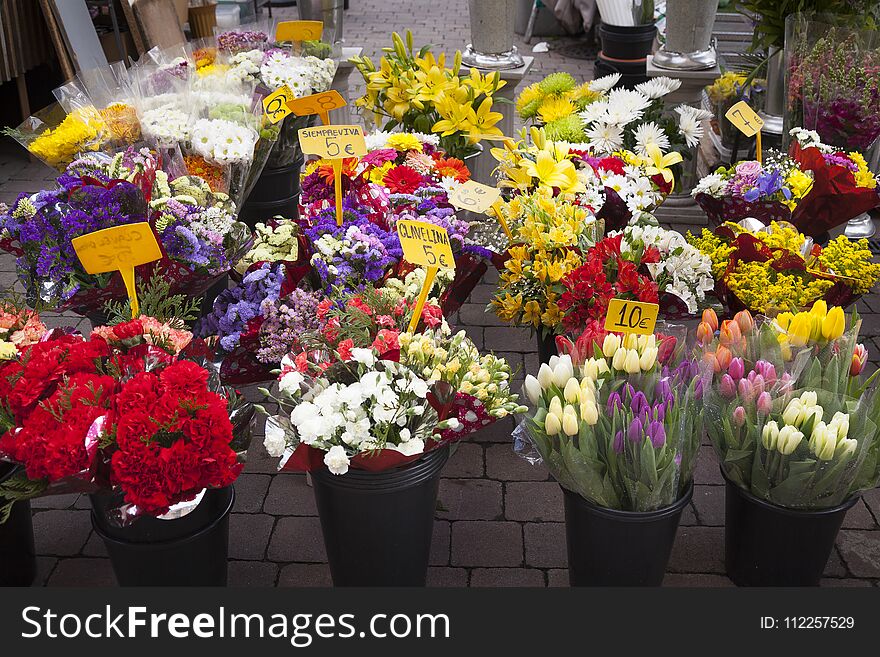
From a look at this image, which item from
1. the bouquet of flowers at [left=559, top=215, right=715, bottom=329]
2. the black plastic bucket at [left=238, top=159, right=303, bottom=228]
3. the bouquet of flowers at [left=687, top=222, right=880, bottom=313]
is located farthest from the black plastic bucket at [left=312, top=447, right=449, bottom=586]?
the black plastic bucket at [left=238, top=159, right=303, bottom=228]

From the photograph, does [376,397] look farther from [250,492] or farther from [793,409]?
[250,492]

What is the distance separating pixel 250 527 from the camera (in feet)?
9.00

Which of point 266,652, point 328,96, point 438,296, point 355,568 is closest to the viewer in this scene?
point 266,652

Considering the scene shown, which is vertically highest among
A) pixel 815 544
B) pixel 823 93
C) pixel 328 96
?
pixel 328 96

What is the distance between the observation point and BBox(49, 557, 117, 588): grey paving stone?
8.29 ft

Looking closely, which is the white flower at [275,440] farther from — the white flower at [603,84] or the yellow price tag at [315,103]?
the white flower at [603,84]

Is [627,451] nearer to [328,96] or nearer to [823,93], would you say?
[328,96]

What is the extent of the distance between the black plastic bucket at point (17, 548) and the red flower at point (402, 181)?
1.65 metres

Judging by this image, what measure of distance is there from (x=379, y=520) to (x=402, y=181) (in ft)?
4.89

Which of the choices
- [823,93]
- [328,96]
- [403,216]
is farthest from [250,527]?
[823,93]

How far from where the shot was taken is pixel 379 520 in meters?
2.12

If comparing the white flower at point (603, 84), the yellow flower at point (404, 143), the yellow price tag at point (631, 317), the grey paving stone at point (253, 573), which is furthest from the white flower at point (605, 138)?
the grey paving stone at point (253, 573)

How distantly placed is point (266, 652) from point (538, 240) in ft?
4.83

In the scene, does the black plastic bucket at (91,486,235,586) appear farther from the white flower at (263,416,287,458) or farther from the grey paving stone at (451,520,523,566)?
the grey paving stone at (451,520,523,566)
